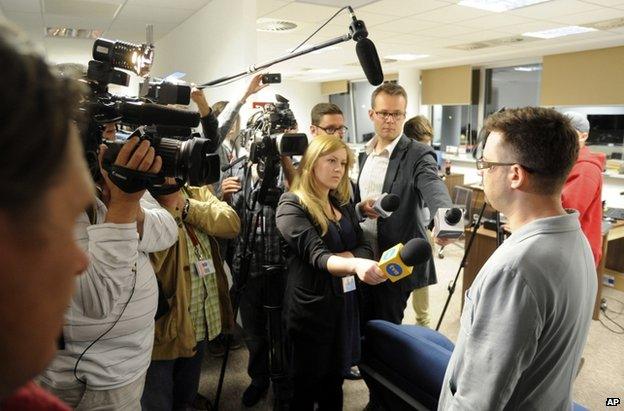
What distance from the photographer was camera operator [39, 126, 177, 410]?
3.19ft

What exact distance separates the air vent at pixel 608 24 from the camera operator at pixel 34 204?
558cm

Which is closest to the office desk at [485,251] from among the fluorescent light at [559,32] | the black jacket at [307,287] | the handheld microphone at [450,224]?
the handheld microphone at [450,224]

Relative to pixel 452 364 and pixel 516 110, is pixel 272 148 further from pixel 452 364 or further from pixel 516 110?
pixel 452 364

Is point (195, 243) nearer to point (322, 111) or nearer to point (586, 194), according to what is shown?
point (322, 111)

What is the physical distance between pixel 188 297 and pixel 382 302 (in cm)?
94

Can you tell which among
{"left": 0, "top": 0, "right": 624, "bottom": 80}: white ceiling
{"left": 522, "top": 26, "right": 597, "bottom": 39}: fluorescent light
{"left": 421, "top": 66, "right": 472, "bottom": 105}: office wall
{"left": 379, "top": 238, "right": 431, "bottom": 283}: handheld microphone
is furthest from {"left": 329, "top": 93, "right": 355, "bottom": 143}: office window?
{"left": 379, "top": 238, "right": 431, "bottom": 283}: handheld microphone

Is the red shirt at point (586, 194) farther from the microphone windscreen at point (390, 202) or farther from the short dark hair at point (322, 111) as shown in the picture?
the short dark hair at point (322, 111)

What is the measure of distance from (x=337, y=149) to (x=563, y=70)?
20.7 ft

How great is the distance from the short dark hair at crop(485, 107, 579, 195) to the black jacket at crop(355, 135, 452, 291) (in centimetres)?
91

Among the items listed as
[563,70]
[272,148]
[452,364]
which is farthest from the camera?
[563,70]

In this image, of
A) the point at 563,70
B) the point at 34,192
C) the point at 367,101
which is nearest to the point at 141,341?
the point at 34,192

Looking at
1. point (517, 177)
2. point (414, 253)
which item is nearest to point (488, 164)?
point (517, 177)

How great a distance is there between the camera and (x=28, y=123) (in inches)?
12.6

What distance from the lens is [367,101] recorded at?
1111cm
